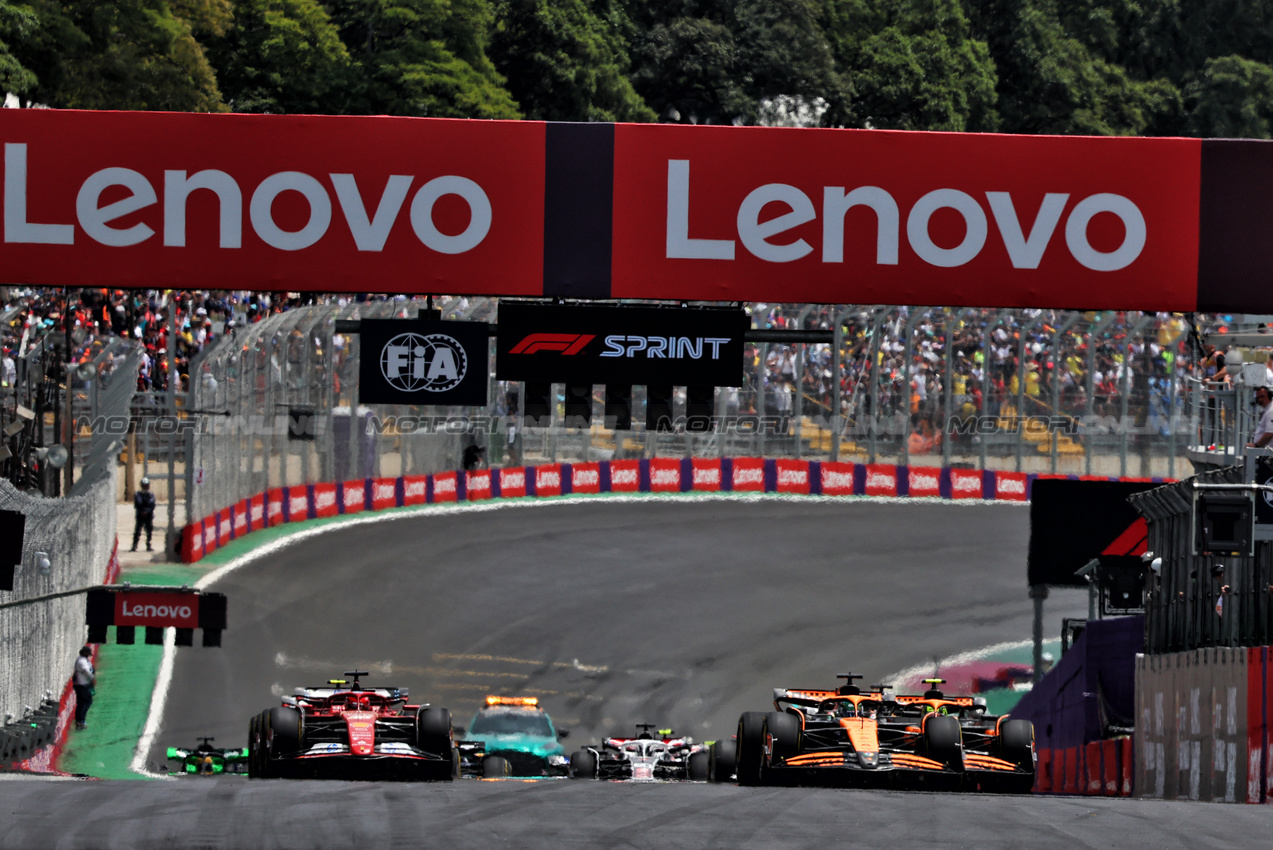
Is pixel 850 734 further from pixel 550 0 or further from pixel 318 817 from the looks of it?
pixel 550 0

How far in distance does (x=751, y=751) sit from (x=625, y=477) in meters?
21.7

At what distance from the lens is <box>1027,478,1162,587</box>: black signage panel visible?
22250mm

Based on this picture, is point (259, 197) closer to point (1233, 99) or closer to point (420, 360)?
point (420, 360)

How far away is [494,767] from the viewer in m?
17.4

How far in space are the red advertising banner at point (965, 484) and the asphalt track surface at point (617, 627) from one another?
293 millimetres

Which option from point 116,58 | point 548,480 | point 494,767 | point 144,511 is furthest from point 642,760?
point 116,58

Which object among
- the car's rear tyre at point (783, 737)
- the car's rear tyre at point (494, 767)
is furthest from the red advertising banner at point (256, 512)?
the car's rear tyre at point (783, 737)

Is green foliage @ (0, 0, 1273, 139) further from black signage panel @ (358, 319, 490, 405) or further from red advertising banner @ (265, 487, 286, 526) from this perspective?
black signage panel @ (358, 319, 490, 405)

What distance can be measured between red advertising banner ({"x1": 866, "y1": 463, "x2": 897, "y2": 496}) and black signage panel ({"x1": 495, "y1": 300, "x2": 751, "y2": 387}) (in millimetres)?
21749

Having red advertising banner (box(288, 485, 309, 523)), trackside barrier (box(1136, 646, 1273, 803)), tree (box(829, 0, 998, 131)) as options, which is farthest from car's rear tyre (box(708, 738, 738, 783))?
tree (box(829, 0, 998, 131))

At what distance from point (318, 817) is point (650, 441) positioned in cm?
2640

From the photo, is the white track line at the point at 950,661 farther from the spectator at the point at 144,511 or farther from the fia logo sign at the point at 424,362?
the fia logo sign at the point at 424,362

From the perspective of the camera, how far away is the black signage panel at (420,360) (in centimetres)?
1209

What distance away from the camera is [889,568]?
3058cm
